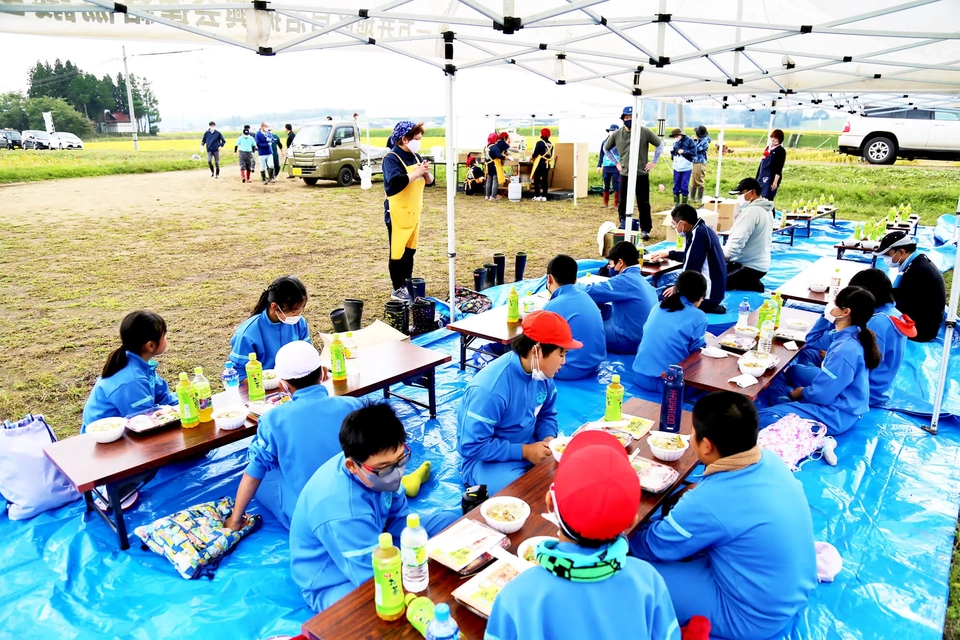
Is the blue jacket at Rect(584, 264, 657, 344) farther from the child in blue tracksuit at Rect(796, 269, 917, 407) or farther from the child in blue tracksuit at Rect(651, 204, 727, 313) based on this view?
the child in blue tracksuit at Rect(796, 269, 917, 407)

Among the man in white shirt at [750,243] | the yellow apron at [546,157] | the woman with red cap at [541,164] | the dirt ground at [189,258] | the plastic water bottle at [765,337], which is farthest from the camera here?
the yellow apron at [546,157]

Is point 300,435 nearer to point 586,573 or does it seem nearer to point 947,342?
point 586,573

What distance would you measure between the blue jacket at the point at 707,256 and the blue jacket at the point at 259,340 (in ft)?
14.1

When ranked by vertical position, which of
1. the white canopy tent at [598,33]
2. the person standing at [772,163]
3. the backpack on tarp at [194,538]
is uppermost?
the white canopy tent at [598,33]

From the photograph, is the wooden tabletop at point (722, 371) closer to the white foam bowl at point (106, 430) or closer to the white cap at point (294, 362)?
the white cap at point (294, 362)

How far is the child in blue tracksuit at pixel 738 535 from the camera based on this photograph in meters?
2.31

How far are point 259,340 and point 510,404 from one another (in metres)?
2.00

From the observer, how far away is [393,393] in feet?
17.5

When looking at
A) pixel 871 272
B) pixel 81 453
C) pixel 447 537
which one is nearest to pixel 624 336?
pixel 871 272

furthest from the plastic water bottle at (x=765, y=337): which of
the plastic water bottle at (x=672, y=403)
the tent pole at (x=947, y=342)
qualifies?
the plastic water bottle at (x=672, y=403)

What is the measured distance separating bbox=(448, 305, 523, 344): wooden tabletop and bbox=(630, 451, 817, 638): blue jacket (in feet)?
8.38

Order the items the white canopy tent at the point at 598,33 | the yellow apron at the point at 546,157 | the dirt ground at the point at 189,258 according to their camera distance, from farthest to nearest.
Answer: the yellow apron at the point at 546,157 < the dirt ground at the point at 189,258 < the white canopy tent at the point at 598,33

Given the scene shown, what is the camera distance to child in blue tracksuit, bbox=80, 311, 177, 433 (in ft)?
11.9

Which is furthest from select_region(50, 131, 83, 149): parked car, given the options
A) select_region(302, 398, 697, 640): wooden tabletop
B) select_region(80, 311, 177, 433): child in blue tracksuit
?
select_region(302, 398, 697, 640): wooden tabletop
